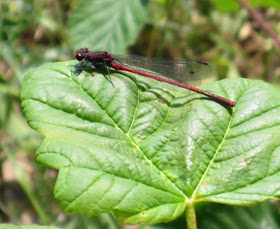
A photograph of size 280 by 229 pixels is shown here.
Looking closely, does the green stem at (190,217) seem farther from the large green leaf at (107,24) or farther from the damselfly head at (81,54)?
the large green leaf at (107,24)

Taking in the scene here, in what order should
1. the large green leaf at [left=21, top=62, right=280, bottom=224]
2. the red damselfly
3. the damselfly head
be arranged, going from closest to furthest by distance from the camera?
1. the large green leaf at [left=21, top=62, right=280, bottom=224]
2. the red damselfly
3. the damselfly head

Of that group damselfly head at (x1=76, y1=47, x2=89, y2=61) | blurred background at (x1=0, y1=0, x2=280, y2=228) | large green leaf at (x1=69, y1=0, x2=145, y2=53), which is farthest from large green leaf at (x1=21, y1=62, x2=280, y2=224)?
large green leaf at (x1=69, y1=0, x2=145, y2=53)

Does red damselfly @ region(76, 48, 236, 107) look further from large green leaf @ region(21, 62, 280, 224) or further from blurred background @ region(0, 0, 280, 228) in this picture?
blurred background @ region(0, 0, 280, 228)

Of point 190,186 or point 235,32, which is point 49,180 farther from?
point 235,32

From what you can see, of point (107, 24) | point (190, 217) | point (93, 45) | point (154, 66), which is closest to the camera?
point (190, 217)

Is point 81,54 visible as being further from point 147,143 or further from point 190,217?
point 190,217

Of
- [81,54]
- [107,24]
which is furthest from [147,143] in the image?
[107,24]
